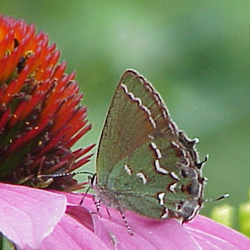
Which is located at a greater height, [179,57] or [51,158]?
[179,57]

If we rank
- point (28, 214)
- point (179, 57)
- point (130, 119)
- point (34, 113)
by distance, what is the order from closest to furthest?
point (28, 214) < point (130, 119) < point (34, 113) < point (179, 57)

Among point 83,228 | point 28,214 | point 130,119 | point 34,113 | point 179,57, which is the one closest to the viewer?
point 28,214

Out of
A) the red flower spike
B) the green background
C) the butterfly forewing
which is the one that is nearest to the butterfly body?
the butterfly forewing

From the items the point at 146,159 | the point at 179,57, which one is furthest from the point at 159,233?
the point at 179,57

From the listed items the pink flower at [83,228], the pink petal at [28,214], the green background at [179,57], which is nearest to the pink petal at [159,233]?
the pink flower at [83,228]

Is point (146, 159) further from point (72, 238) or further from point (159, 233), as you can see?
point (72, 238)

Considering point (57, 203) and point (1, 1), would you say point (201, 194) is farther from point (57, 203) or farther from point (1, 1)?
point (1, 1)

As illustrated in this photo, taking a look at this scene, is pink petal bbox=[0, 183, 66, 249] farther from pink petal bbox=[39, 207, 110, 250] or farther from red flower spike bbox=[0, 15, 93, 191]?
red flower spike bbox=[0, 15, 93, 191]
